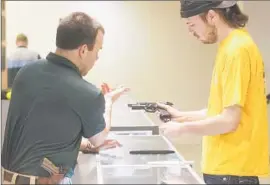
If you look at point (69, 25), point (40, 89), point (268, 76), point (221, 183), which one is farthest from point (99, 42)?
point (268, 76)

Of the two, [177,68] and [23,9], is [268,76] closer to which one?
[177,68]

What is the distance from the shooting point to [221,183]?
56.6 inches

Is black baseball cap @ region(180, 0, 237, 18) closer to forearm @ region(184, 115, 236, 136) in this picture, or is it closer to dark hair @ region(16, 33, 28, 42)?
forearm @ region(184, 115, 236, 136)

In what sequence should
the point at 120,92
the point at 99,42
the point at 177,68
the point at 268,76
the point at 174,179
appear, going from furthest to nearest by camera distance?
1. the point at 177,68
2. the point at 268,76
3. the point at 120,92
4. the point at 99,42
5. the point at 174,179

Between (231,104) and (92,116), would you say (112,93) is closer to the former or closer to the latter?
(92,116)

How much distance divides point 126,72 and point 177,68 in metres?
0.57

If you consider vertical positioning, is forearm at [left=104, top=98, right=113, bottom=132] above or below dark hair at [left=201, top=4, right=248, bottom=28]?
below

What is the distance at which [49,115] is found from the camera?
51.1 inches

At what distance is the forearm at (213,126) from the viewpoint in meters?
1.32

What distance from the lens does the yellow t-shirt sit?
1.33m

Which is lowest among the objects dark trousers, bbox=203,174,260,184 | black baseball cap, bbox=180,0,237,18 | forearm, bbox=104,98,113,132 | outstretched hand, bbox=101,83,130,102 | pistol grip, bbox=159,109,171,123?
dark trousers, bbox=203,174,260,184

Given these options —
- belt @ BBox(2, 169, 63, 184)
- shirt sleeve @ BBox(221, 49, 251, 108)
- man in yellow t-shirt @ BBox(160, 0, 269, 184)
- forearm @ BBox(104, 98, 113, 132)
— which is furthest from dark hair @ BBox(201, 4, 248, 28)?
belt @ BBox(2, 169, 63, 184)

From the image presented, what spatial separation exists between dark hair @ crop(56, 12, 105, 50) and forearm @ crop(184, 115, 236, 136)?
39cm

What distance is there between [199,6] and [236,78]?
256mm
